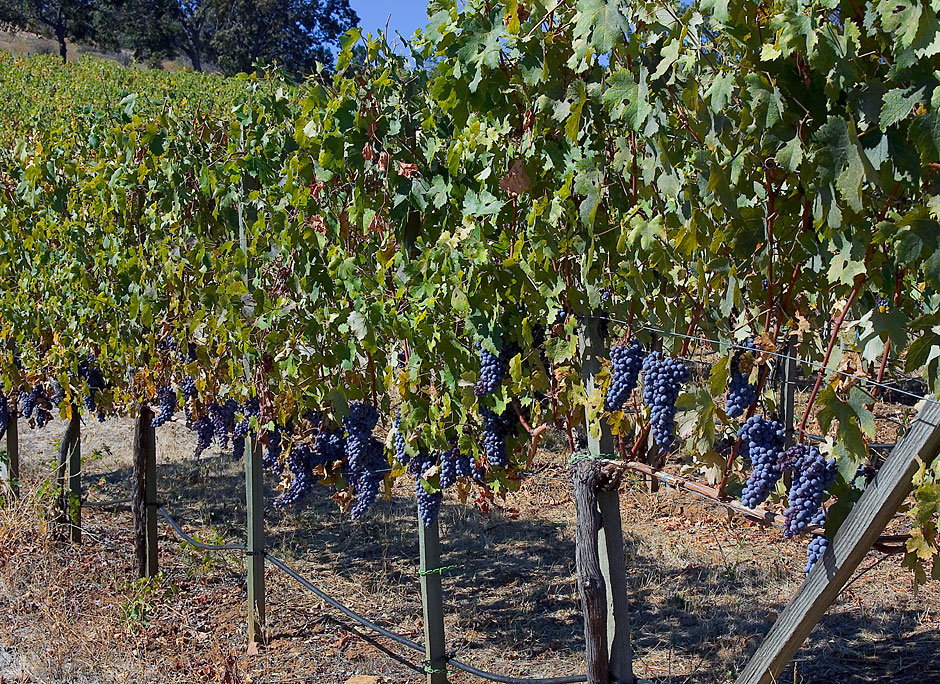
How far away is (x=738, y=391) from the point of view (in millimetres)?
2080

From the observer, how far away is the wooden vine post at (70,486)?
5.87 m

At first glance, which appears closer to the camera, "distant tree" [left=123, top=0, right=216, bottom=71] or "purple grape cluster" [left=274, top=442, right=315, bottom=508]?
"purple grape cluster" [left=274, top=442, right=315, bottom=508]

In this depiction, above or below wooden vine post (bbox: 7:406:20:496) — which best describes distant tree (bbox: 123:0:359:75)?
above

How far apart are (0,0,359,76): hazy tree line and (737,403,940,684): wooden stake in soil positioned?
143ft

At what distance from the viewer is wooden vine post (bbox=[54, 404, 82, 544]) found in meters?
5.87

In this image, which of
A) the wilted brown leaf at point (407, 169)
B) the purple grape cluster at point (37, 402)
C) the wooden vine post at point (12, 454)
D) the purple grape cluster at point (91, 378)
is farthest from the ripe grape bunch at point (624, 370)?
the wooden vine post at point (12, 454)

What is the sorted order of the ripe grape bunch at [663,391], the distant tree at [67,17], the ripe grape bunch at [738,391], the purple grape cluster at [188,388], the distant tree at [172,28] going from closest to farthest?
the ripe grape bunch at [738,391] < the ripe grape bunch at [663,391] < the purple grape cluster at [188,388] < the distant tree at [67,17] < the distant tree at [172,28]

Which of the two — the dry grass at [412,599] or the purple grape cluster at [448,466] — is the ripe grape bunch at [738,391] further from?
the dry grass at [412,599]

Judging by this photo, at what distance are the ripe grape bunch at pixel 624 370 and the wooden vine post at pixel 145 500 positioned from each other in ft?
12.1

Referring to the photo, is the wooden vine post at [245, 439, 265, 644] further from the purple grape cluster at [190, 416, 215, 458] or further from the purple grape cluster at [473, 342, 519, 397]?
the purple grape cluster at [473, 342, 519, 397]

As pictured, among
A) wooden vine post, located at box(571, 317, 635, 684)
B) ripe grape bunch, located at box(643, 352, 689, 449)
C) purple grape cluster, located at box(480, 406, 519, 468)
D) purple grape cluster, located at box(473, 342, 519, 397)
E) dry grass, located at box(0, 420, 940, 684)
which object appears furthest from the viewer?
dry grass, located at box(0, 420, 940, 684)

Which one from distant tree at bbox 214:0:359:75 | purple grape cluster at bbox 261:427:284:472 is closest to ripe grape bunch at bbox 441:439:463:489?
purple grape cluster at bbox 261:427:284:472

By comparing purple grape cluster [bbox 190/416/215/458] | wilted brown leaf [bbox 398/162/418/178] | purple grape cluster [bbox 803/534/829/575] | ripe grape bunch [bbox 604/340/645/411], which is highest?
wilted brown leaf [bbox 398/162/418/178]

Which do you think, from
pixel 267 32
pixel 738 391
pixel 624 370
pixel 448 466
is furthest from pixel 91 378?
pixel 267 32
